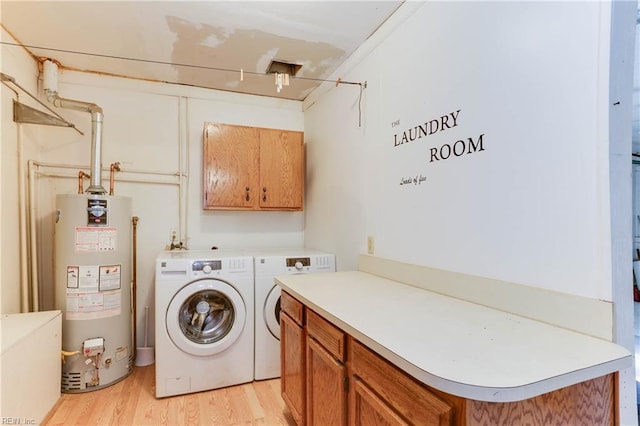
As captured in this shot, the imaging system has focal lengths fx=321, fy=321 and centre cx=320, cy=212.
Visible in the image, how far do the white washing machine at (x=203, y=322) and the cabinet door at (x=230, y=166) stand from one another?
60cm

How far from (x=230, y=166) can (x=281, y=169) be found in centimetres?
47

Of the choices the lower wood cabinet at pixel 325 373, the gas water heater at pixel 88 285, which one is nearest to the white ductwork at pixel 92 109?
the gas water heater at pixel 88 285

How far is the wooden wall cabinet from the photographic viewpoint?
2.86 m

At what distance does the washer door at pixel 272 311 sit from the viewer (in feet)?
8.33

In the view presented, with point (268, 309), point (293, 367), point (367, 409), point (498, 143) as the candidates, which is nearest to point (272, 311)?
point (268, 309)

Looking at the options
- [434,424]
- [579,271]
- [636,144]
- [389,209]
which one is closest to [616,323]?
[579,271]

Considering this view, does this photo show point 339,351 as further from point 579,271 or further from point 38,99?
point 38,99

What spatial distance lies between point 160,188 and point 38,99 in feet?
3.58

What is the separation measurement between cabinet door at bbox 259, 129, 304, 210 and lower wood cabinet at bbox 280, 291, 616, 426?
138 cm

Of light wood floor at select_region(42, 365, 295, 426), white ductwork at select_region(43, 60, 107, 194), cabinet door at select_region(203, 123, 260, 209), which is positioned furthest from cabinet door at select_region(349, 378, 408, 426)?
white ductwork at select_region(43, 60, 107, 194)

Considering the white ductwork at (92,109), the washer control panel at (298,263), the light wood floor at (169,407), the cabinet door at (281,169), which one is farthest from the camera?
the cabinet door at (281,169)

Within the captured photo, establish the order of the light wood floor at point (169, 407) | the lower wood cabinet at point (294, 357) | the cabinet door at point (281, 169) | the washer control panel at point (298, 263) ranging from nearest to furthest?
the lower wood cabinet at point (294, 357), the light wood floor at point (169, 407), the washer control panel at point (298, 263), the cabinet door at point (281, 169)

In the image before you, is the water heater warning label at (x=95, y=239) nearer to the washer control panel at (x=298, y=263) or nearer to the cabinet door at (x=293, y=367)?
the washer control panel at (x=298, y=263)

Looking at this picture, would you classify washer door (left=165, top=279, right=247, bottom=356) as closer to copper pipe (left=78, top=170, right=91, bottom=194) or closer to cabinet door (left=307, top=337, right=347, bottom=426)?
cabinet door (left=307, top=337, right=347, bottom=426)
